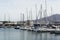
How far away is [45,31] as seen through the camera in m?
60.3

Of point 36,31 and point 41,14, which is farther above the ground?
point 41,14

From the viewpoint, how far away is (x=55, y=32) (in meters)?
54.4

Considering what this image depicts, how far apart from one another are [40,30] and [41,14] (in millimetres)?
5697

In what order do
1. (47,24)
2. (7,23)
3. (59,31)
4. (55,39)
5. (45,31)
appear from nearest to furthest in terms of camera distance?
(55,39) → (59,31) → (45,31) → (47,24) → (7,23)

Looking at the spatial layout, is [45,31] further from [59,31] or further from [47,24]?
[47,24]

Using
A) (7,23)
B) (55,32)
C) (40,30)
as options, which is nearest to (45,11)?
(40,30)

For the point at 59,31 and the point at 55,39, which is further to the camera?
the point at 59,31

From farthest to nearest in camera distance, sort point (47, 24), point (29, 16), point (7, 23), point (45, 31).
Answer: point (7, 23), point (29, 16), point (47, 24), point (45, 31)

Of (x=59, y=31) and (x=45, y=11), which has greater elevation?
(x=45, y=11)

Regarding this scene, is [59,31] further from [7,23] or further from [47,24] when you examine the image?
[7,23]

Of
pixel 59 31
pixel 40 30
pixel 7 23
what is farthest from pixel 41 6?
pixel 7 23

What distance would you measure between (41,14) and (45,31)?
19.8 feet

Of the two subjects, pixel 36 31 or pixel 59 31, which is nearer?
pixel 59 31

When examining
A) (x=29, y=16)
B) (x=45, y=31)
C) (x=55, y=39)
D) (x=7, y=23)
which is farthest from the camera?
(x=7, y=23)
